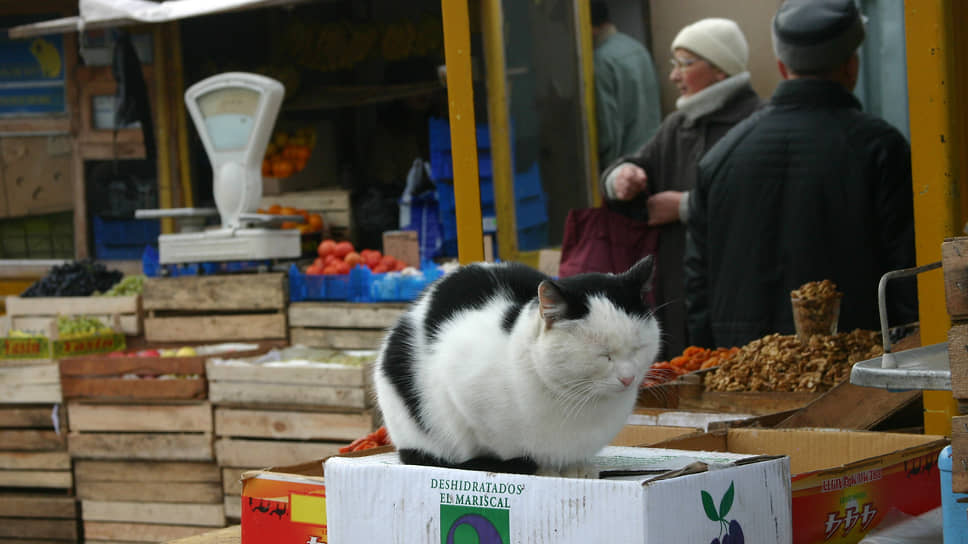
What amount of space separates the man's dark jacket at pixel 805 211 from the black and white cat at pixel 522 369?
181cm

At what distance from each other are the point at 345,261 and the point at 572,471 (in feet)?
15.6

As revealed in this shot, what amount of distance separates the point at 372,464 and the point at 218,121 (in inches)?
174

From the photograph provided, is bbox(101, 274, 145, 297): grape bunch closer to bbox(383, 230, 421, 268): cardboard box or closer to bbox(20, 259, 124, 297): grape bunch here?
bbox(20, 259, 124, 297): grape bunch

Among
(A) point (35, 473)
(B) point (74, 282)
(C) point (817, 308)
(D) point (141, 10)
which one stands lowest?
(A) point (35, 473)

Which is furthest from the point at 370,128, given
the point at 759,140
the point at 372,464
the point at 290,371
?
the point at 372,464

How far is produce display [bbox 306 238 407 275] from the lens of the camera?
6.31 metres

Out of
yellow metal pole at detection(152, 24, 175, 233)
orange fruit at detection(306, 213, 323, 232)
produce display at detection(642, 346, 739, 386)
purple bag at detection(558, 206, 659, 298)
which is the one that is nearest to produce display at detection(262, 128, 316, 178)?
orange fruit at detection(306, 213, 323, 232)


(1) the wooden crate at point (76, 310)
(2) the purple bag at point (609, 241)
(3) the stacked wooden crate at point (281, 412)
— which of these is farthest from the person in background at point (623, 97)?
(1) the wooden crate at point (76, 310)

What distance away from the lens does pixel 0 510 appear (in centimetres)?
636

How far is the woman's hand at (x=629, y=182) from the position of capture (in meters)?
4.66

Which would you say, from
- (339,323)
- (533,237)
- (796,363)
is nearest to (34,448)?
(339,323)

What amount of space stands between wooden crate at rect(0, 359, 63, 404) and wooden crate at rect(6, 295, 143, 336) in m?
0.45

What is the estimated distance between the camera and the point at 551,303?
173 centimetres

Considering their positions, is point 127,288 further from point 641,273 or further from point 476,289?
point 641,273
